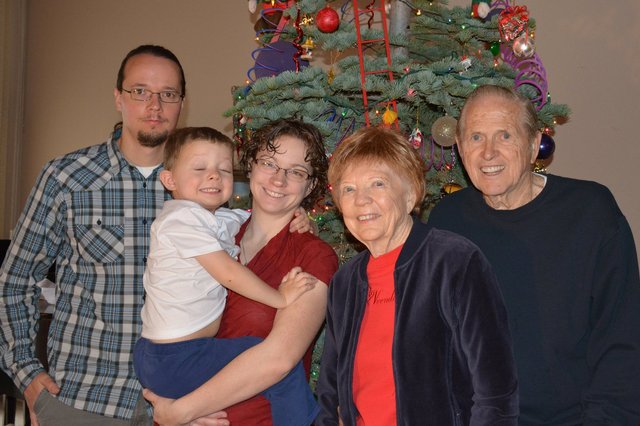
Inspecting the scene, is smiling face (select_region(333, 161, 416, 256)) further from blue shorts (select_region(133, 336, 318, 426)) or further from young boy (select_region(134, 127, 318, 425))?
blue shorts (select_region(133, 336, 318, 426))

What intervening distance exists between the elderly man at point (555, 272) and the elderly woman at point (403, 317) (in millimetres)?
236

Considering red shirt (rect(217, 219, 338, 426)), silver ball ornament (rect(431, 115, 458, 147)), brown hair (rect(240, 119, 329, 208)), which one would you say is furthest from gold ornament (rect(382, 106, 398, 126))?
red shirt (rect(217, 219, 338, 426))

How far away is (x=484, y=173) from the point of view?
6.08ft

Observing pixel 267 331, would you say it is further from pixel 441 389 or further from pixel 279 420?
pixel 441 389

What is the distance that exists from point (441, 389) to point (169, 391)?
819mm

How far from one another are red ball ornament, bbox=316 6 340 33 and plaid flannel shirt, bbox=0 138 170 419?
2.83 feet

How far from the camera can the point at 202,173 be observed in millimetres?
2076

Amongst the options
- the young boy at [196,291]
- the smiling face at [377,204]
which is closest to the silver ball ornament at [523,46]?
the smiling face at [377,204]

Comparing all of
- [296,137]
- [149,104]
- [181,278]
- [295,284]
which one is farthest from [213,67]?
[295,284]

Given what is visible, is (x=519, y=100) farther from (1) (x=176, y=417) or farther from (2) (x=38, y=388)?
(2) (x=38, y=388)

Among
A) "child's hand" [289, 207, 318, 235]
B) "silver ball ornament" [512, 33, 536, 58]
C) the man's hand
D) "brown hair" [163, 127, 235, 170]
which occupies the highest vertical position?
"silver ball ornament" [512, 33, 536, 58]

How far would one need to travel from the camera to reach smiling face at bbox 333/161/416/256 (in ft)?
5.64

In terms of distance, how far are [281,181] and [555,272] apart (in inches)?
33.7

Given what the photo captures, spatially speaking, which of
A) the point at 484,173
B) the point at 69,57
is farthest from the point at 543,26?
the point at 69,57
